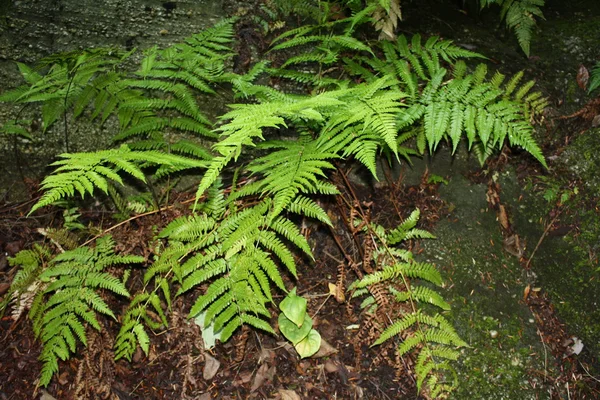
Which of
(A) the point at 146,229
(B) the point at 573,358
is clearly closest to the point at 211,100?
(A) the point at 146,229

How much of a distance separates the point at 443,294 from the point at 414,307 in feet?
1.38

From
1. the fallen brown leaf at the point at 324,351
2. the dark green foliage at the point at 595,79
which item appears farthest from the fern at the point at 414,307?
the dark green foliage at the point at 595,79

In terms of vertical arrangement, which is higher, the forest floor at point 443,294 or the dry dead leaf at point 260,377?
the forest floor at point 443,294

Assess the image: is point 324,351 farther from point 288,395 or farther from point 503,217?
point 503,217

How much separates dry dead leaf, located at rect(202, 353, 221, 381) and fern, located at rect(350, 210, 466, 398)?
1.05 meters

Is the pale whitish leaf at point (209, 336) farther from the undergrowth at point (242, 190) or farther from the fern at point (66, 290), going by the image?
the fern at point (66, 290)

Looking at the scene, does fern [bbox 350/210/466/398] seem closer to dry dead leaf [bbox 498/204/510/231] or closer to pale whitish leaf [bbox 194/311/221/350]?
dry dead leaf [bbox 498/204/510/231]

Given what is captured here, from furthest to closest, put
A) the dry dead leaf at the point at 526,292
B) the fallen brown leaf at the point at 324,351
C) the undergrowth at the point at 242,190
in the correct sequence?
the dry dead leaf at the point at 526,292, the fallen brown leaf at the point at 324,351, the undergrowth at the point at 242,190

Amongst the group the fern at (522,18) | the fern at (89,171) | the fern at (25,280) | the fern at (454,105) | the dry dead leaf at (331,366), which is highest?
the fern at (522,18)

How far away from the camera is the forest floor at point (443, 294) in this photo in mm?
3152

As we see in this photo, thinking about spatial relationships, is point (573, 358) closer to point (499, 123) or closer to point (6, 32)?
point (499, 123)

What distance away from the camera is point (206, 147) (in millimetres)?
3766

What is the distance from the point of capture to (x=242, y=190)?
A: 314 centimetres

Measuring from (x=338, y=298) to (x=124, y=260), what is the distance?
1474 millimetres
